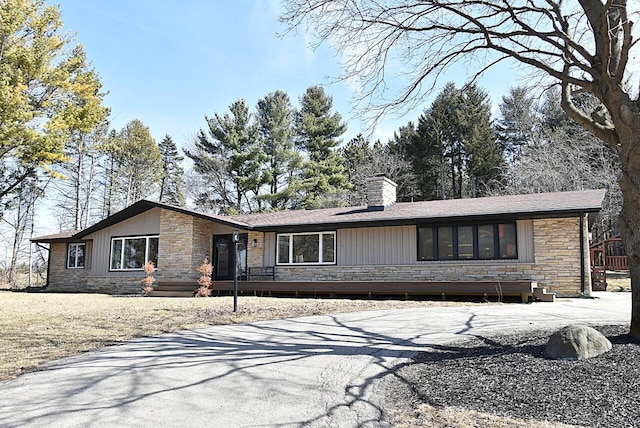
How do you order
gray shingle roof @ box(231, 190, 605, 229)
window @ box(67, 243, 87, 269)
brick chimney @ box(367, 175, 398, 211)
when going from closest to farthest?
gray shingle roof @ box(231, 190, 605, 229) → brick chimney @ box(367, 175, 398, 211) → window @ box(67, 243, 87, 269)

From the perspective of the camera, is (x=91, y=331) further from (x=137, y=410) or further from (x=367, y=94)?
(x=367, y=94)

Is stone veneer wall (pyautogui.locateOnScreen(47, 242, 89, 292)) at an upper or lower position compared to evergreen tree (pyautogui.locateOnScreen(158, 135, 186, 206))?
lower

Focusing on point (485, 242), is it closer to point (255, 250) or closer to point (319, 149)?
point (255, 250)

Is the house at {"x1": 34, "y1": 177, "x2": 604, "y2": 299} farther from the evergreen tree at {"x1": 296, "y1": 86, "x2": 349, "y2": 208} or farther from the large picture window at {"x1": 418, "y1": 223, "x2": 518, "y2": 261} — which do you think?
the evergreen tree at {"x1": 296, "y1": 86, "x2": 349, "y2": 208}

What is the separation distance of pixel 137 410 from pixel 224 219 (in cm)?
1239

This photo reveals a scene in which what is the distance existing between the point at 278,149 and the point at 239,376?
26.1m

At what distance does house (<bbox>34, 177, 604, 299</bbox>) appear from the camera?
11.9 meters

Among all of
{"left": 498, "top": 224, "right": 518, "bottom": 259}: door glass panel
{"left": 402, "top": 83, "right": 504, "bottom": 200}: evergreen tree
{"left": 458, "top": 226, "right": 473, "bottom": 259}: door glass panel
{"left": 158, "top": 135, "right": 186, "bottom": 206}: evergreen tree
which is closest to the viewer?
{"left": 498, "top": 224, "right": 518, "bottom": 259}: door glass panel

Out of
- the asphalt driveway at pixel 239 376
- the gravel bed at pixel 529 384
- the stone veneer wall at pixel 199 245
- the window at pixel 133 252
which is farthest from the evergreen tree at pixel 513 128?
the gravel bed at pixel 529 384

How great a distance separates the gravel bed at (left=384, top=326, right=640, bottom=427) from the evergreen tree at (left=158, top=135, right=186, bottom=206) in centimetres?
3127

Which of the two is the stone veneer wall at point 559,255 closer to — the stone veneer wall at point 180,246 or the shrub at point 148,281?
the stone veneer wall at point 180,246

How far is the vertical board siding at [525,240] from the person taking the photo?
40.0 ft

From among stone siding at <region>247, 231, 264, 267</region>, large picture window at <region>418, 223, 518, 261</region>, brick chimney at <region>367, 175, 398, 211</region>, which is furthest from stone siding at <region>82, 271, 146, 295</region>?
large picture window at <region>418, 223, 518, 261</region>

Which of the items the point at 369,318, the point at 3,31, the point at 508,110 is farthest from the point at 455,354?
the point at 508,110
